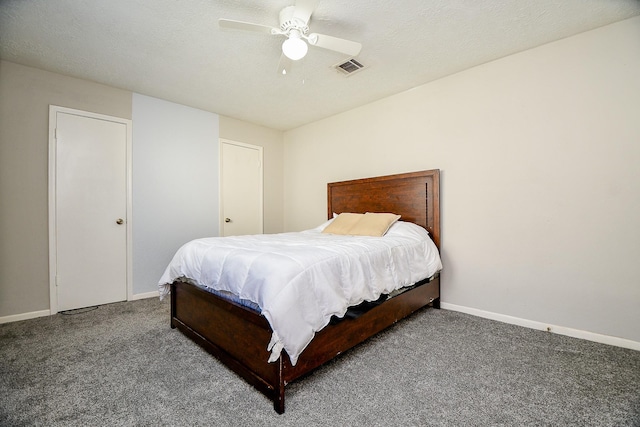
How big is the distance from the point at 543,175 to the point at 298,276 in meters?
2.38

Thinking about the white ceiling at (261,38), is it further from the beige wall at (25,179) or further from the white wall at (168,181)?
the white wall at (168,181)

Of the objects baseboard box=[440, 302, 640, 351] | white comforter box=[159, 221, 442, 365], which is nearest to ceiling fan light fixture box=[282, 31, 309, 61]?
white comforter box=[159, 221, 442, 365]

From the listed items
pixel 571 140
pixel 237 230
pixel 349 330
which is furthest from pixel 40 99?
pixel 571 140

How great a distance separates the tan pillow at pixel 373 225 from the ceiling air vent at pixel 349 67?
1.56 metres

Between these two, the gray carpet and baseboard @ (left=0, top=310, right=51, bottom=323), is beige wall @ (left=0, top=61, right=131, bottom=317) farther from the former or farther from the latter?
the gray carpet

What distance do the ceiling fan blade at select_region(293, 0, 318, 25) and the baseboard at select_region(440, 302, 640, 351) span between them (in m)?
2.96

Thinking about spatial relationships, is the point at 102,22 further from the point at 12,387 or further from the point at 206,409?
the point at 206,409

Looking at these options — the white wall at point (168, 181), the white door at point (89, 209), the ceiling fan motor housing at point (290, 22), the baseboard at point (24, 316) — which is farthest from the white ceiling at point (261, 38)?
the baseboard at point (24, 316)

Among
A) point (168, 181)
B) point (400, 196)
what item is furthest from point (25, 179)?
point (400, 196)

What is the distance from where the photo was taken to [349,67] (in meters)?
2.77

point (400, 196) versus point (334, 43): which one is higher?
point (334, 43)

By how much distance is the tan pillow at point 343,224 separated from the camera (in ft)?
10.1

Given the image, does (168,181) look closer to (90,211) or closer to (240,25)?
(90,211)

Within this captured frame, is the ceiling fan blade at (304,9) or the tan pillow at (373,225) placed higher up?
the ceiling fan blade at (304,9)
